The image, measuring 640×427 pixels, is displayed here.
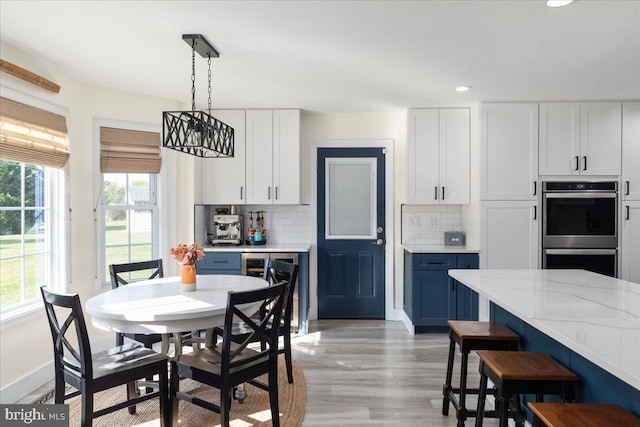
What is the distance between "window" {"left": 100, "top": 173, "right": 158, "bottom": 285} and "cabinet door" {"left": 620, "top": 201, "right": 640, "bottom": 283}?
472 cm

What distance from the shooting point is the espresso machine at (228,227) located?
15.0 ft

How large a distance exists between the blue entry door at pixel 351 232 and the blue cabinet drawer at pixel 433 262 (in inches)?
26.0

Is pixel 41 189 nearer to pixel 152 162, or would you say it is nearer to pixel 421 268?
pixel 152 162

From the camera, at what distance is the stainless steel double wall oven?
4.04 metres

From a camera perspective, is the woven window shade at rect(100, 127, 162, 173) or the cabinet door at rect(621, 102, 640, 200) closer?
the woven window shade at rect(100, 127, 162, 173)

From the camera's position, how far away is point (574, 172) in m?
4.11

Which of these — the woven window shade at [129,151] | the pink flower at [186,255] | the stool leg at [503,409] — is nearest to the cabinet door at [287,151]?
the woven window shade at [129,151]

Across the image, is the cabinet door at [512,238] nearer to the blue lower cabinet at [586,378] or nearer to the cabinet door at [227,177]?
the blue lower cabinet at [586,378]

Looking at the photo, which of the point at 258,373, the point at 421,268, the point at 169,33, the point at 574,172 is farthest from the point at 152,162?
the point at 574,172

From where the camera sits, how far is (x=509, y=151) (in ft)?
13.6

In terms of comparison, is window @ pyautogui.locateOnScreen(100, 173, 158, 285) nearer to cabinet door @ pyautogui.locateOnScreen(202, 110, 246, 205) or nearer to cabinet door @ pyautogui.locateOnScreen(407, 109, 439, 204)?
cabinet door @ pyautogui.locateOnScreen(202, 110, 246, 205)

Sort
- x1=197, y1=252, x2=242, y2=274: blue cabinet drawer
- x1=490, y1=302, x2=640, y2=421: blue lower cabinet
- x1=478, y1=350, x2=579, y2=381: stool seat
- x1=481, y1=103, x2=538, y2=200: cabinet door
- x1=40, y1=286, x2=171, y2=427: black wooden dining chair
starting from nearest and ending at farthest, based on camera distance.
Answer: x1=490, y1=302, x2=640, y2=421: blue lower cabinet, x1=478, y1=350, x2=579, y2=381: stool seat, x1=40, y1=286, x2=171, y2=427: black wooden dining chair, x1=481, y1=103, x2=538, y2=200: cabinet door, x1=197, y1=252, x2=242, y2=274: blue cabinet drawer

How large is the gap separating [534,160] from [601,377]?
2944 millimetres

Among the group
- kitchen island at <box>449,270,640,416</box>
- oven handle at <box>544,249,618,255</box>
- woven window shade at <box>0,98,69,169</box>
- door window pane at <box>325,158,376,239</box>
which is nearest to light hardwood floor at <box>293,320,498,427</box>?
kitchen island at <box>449,270,640,416</box>
